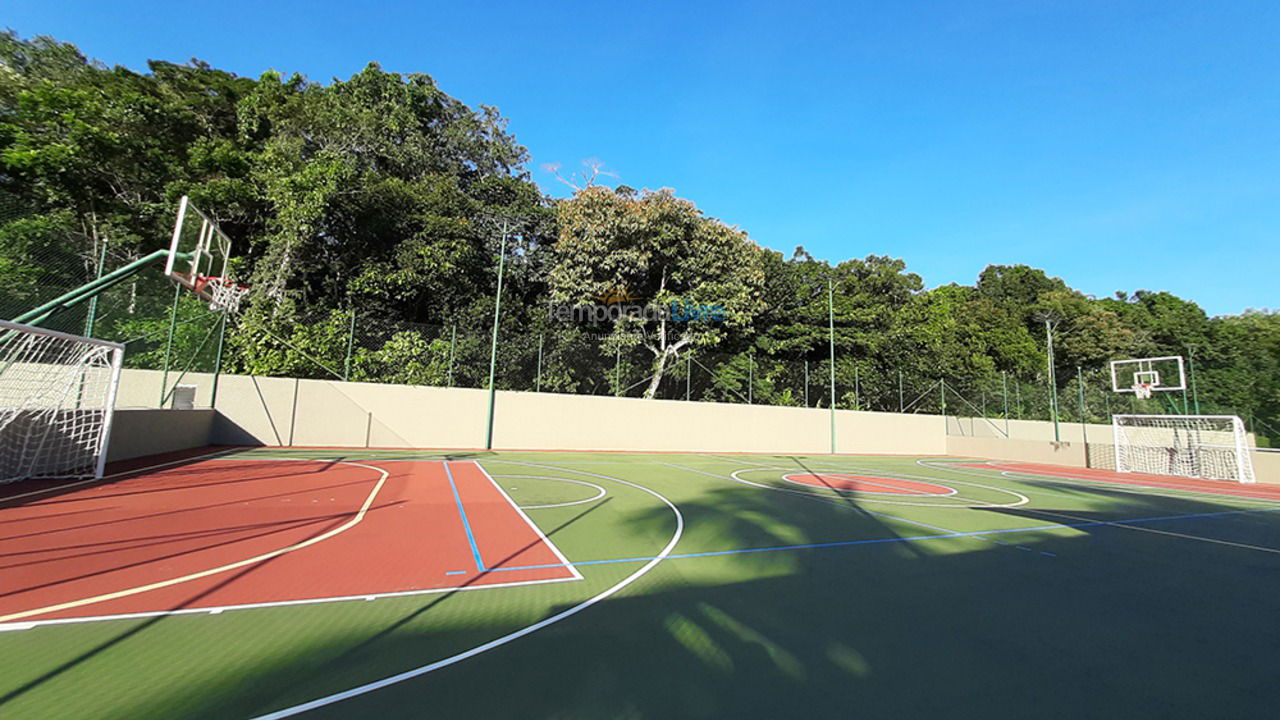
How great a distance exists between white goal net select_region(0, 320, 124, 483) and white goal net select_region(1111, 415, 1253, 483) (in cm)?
2698

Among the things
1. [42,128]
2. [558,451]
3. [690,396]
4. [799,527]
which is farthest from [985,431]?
[42,128]

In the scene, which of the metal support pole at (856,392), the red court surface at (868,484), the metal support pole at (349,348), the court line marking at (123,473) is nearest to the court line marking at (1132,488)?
the red court surface at (868,484)

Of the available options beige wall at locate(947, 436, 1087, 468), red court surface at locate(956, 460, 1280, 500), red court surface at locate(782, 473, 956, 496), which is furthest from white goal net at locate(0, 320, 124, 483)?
beige wall at locate(947, 436, 1087, 468)

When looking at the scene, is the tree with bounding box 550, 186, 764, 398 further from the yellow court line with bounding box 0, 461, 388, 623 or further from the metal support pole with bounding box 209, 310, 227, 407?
the yellow court line with bounding box 0, 461, 388, 623

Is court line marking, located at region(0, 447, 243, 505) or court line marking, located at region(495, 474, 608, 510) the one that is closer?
court line marking, located at region(0, 447, 243, 505)

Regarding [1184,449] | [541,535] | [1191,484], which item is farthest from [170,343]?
[1184,449]

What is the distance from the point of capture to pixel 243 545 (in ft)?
15.9

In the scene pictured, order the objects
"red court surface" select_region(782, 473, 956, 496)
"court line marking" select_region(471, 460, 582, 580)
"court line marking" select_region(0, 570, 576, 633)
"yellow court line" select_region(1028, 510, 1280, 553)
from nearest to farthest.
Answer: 1. "court line marking" select_region(0, 570, 576, 633)
2. "court line marking" select_region(471, 460, 582, 580)
3. "yellow court line" select_region(1028, 510, 1280, 553)
4. "red court surface" select_region(782, 473, 956, 496)

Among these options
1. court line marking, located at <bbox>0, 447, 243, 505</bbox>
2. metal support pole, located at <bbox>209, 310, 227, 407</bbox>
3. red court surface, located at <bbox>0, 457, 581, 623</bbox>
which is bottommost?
red court surface, located at <bbox>0, 457, 581, 623</bbox>

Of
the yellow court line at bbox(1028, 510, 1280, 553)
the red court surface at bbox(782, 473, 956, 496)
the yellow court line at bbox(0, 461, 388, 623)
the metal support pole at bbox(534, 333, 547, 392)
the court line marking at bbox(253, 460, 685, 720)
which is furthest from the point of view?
the metal support pole at bbox(534, 333, 547, 392)

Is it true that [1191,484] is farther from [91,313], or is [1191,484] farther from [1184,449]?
[91,313]

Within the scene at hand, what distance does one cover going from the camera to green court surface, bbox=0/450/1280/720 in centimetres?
248

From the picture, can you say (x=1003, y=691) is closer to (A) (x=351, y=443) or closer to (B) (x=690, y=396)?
(A) (x=351, y=443)

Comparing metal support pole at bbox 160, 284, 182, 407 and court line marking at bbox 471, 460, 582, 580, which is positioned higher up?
metal support pole at bbox 160, 284, 182, 407
